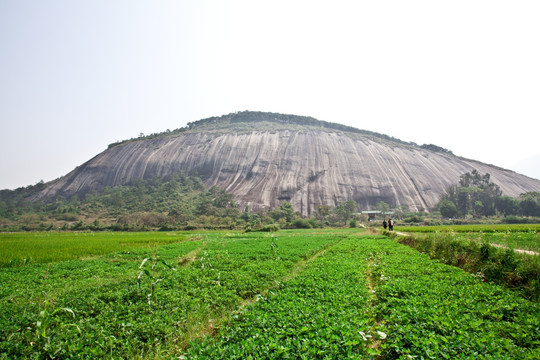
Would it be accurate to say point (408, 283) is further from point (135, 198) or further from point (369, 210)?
point (135, 198)

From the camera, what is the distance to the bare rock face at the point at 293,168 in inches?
3595

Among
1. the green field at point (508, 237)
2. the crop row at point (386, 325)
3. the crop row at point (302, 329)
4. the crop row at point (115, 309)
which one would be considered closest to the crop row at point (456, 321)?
the crop row at point (386, 325)

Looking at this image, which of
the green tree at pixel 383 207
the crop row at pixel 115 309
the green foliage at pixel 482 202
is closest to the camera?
the crop row at pixel 115 309

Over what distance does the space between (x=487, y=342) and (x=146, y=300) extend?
9.17m

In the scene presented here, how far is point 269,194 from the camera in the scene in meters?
88.9

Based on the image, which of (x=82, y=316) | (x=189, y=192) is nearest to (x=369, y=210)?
(x=189, y=192)

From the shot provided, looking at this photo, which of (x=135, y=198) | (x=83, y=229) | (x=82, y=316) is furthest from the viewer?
(x=135, y=198)

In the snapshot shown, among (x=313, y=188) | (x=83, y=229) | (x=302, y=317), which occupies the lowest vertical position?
(x=83, y=229)

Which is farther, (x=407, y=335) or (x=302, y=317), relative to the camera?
(x=302, y=317)

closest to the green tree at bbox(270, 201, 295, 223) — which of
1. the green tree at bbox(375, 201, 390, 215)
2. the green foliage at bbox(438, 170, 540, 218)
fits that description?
the green tree at bbox(375, 201, 390, 215)

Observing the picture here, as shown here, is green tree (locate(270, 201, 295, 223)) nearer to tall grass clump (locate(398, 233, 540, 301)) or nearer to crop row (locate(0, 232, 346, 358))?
tall grass clump (locate(398, 233, 540, 301))

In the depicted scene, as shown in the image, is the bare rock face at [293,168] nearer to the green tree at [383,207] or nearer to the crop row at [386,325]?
the green tree at [383,207]

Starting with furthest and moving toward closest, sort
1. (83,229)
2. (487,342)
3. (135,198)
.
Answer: (135,198)
(83,229)
(487,342)

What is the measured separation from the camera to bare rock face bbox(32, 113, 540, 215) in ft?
300
